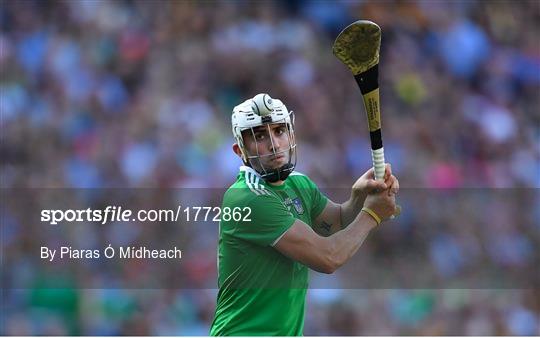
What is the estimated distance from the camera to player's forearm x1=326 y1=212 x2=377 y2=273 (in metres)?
4.36

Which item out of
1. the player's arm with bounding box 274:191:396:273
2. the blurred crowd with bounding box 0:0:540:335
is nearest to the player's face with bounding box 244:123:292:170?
the player's arm with bounding box 274:191:396:273

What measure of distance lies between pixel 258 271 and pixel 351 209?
629mm

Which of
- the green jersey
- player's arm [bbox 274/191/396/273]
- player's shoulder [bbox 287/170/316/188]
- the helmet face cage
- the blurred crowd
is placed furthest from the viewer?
the blurred crowd

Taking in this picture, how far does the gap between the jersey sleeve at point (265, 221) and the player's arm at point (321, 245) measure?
3 cm

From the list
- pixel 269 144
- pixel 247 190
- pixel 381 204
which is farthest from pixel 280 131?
pixel 381 204

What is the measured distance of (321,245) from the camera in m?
4.36

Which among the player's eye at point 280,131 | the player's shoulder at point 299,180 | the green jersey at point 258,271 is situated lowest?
the green jersey at point 258,271

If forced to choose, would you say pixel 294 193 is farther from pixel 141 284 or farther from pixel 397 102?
pixel 397 102

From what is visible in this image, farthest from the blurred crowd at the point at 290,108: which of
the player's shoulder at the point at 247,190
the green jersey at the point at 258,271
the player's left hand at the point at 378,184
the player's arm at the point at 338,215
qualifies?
the player's left hand at the point at 378,184

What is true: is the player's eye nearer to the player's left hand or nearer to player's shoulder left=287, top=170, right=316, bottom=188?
player's shoulder left=287, top=170, right=316, bottom=188

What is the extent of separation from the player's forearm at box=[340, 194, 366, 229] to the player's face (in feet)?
1.50

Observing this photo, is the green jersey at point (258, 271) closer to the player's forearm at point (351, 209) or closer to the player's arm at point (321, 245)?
the player's arm at point (321, 245)

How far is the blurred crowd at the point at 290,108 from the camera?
25.1ft

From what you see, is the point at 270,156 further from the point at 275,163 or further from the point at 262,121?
the point at 262,121
